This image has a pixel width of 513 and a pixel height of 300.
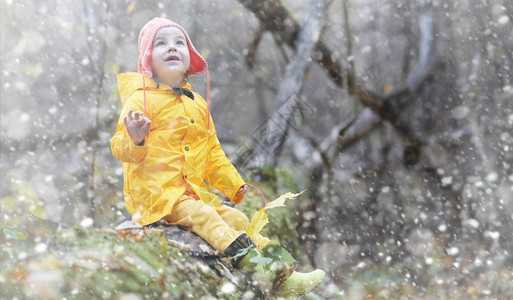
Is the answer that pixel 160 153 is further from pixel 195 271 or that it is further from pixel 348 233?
pixel 348 233

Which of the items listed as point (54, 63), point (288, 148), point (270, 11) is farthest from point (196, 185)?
point (54, 63)

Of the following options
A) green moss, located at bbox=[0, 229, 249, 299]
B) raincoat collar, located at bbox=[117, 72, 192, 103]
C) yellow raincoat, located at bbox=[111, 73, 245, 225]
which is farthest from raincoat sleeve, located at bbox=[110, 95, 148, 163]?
green moss, located at bbox=[0, 229, 249, 299]

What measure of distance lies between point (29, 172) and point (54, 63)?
3.64 ft

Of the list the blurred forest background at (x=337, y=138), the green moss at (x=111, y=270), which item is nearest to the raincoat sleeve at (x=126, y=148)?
the green moss at (x=111, y=270)

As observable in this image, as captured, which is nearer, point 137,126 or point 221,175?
point 137,126

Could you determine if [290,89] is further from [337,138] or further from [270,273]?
[270,273]

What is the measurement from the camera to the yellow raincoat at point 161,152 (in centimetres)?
140

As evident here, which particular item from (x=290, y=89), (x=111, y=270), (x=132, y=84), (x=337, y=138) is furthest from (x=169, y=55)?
(x=337, y=138)

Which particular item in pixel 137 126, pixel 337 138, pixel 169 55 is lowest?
pixel 337 138

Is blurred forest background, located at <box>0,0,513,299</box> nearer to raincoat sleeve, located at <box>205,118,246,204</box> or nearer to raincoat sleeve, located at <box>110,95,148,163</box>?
raincoat sleeve, located at <box>205,118,246,204</box>

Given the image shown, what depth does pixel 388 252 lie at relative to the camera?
11.2 feet

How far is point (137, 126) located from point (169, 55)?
13.3 inches

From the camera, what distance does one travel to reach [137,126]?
4.28 ft

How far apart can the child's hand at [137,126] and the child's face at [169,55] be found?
0.25 m
